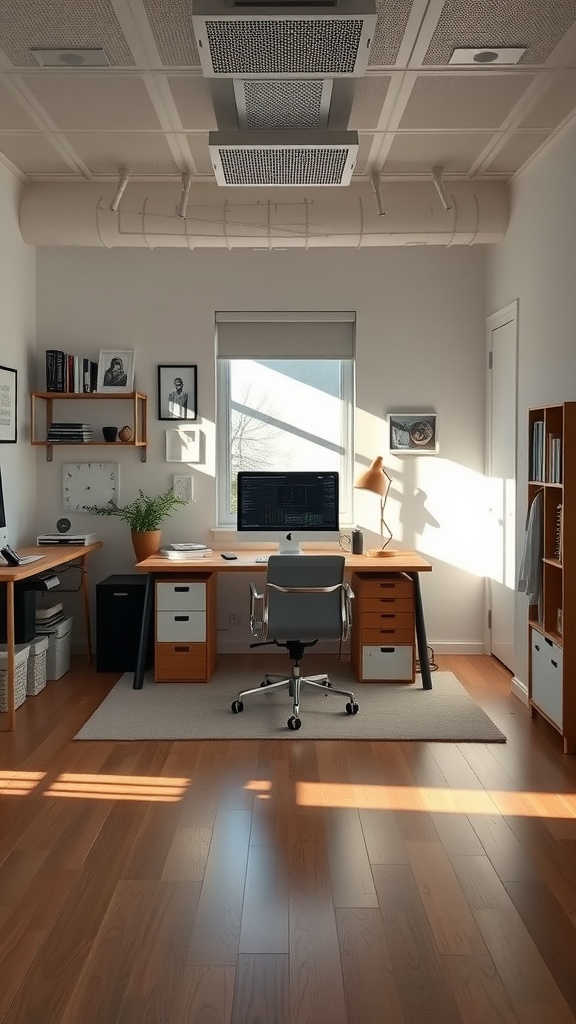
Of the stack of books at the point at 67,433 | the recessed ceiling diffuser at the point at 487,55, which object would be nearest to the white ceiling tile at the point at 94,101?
the recessed ceiling diffuser at the point at 487,55

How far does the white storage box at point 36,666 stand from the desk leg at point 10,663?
56cm

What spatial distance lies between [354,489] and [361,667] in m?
1.35

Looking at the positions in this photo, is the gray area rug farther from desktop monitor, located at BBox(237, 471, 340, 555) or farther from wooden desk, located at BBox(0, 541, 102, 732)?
desktop monitor, located at BBox(237, 471, 340, 555)

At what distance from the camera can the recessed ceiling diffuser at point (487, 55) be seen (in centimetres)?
371

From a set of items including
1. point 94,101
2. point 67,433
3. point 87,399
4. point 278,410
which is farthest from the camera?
point 278,410

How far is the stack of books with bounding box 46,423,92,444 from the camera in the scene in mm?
5820

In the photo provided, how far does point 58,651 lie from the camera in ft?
18.1

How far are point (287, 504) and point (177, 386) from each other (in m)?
1.19

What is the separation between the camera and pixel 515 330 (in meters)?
5.34

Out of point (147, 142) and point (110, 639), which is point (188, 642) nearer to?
point (110, 639)

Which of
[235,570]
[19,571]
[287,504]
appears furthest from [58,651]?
[287,504]

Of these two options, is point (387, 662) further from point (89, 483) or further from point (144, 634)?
point (89, 483)

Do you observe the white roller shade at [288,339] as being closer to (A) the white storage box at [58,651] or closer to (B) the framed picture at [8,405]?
(B) the framed picture at [8,405]

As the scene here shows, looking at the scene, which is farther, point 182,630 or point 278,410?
point 278,410
